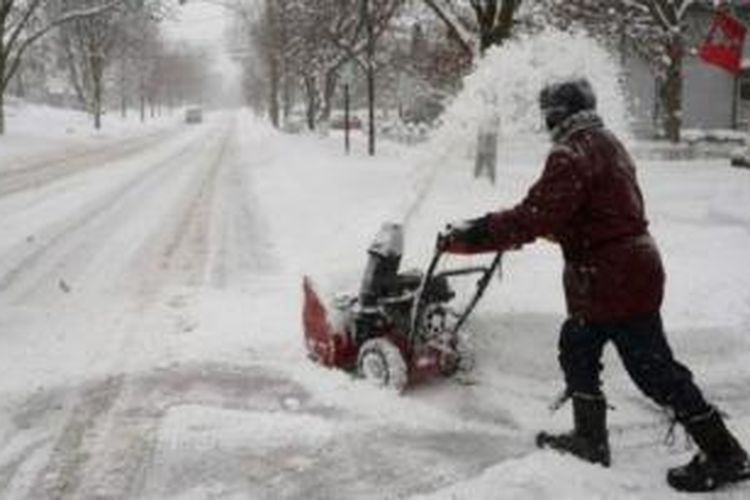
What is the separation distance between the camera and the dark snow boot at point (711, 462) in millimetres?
5027

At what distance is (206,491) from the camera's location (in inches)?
198

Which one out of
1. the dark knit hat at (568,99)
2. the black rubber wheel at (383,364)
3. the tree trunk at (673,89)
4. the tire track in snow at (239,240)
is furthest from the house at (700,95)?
Answer: the dark knit hat at (568,99)

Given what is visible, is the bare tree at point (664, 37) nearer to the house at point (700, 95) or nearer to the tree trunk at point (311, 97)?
the house at point (700, 95)

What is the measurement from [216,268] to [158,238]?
2377 millimetres

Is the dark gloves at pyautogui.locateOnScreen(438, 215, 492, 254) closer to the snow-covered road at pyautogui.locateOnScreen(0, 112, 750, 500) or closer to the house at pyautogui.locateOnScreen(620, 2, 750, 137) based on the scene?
the snow-covered road at pyautogui.locateOnScreen(0, 112, 750, 500)

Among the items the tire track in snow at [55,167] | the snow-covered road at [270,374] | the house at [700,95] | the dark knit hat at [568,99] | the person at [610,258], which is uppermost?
the house at [700,95]

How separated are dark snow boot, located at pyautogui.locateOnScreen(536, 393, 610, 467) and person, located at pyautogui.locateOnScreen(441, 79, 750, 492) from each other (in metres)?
0.25

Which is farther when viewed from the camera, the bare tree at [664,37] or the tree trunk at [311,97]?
the tree trunk at [311,97]

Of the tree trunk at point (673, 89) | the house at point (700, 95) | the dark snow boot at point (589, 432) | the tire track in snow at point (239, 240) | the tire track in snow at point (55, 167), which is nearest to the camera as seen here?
the dark snow boot at point (589, 432)

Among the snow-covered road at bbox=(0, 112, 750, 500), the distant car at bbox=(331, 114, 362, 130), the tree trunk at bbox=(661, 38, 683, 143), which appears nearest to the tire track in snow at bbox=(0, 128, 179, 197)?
the snow-covered road at bbox=(0, 112, 750, 500)

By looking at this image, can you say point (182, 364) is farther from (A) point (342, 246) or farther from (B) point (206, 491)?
(A) point (342, 246)

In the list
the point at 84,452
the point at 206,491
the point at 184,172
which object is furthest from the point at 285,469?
the point at 184,172

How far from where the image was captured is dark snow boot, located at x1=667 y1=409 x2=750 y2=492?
5.03 metres

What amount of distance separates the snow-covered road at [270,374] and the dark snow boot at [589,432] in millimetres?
80
